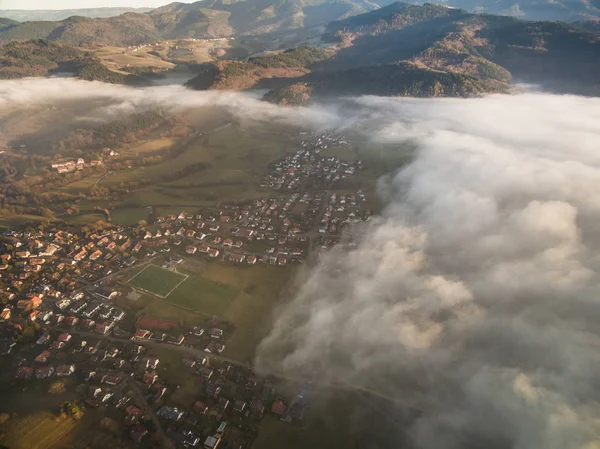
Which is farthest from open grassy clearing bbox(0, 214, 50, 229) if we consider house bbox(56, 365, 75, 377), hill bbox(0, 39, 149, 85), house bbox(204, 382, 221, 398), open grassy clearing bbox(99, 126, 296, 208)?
hill bbox(0, 39, 149, 85)

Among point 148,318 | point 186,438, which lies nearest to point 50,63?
point 148,318

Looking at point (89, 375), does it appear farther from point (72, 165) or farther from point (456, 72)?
point (456, 72)

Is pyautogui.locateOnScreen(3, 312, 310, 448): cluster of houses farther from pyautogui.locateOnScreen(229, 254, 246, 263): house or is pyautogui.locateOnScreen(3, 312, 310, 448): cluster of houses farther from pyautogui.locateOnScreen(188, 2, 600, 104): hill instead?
pyautogui.locateOnScreen(188, 2, 600, 104): hill

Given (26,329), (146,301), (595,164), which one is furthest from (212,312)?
(595,164)

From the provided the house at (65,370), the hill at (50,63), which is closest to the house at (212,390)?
the house at (65,370)

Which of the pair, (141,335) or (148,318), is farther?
(148,318)

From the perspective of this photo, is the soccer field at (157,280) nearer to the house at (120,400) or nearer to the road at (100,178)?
the house at (120,400)
